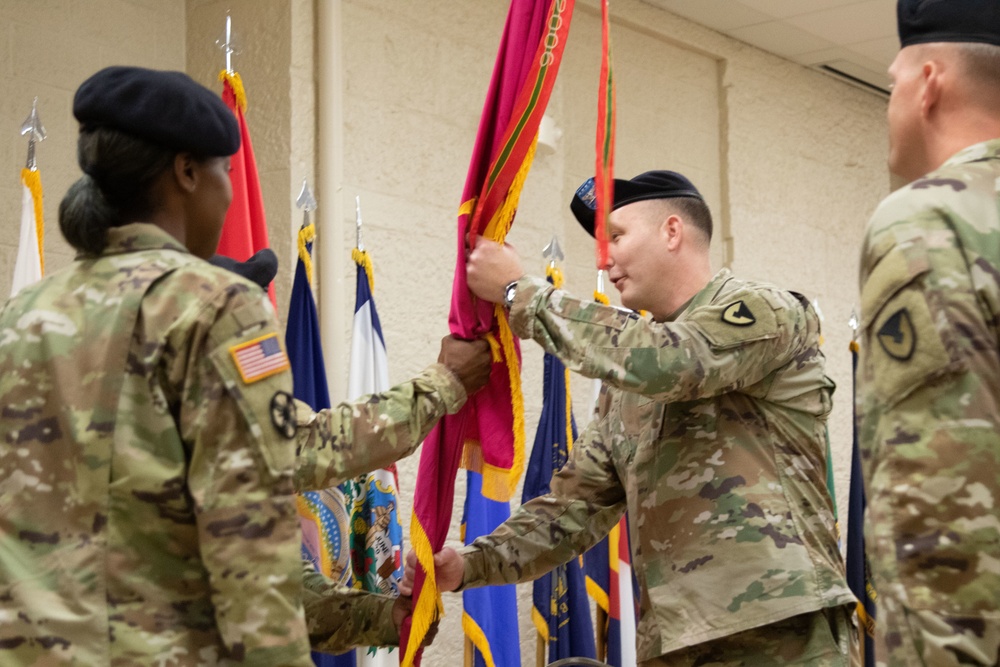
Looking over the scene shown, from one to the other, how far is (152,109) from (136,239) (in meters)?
0.17

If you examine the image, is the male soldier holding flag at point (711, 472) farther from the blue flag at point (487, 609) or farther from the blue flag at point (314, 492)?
the blue flag at point (487, 609)

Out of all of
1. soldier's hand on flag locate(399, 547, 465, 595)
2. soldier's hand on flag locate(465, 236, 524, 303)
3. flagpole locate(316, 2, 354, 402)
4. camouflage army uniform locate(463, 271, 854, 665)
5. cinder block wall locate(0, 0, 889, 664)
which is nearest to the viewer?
camouflage army uniform locate(463, 271, 854, 665)

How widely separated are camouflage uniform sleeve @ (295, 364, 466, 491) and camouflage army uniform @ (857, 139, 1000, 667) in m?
0.88

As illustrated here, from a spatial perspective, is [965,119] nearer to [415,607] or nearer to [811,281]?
[415,607]

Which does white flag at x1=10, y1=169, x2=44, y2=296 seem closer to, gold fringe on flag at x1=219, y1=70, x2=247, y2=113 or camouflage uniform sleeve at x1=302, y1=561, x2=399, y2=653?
gold fringe on flag at x1=219, y1=70, x2=247, y2=113

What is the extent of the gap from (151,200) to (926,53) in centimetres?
104

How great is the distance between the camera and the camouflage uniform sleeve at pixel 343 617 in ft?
7.55

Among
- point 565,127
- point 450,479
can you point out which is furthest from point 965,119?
point 565,127

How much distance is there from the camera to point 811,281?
632cm

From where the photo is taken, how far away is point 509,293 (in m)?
2.23

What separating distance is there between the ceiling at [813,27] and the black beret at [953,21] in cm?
414

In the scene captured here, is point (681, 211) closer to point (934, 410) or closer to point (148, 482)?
point (934, 410)

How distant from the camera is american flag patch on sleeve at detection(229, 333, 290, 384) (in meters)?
1.52

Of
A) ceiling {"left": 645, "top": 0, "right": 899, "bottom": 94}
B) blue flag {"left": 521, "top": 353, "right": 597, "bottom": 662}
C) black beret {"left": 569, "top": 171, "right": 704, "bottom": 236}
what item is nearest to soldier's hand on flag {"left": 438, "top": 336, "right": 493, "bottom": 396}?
black beret {"left": 569, "top": 171, "right": 704, "bottom": 236}
